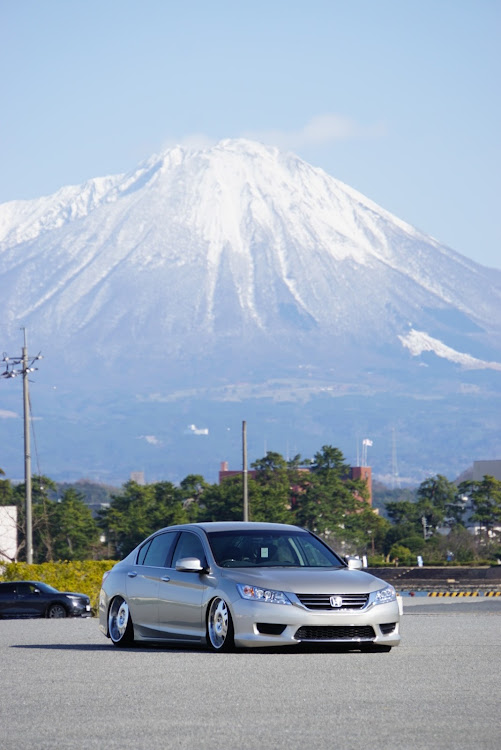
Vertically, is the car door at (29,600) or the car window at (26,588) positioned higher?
the car window at (26,588)

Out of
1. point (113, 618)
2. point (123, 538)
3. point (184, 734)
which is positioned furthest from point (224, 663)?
point (123, 538)

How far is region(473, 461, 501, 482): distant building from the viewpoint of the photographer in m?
147

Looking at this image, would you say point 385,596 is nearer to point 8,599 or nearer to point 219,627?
point 219,627

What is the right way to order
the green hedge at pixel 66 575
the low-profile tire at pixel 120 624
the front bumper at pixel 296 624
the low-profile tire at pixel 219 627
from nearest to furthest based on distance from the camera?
the front bumper at pixel 296 624 → the low-profile tire at pixel 219 627 → the low-profile tire at pixel 120 624 → the green hedge at pixel 66 575

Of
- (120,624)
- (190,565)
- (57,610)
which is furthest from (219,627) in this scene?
(57,610)

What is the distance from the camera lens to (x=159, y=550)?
51.9ft

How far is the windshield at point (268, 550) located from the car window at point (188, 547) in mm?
157

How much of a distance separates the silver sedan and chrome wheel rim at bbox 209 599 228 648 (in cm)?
1

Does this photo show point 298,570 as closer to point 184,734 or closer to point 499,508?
point 184,734

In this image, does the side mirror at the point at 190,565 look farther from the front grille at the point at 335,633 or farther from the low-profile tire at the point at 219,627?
the front grille at the point at 335,633

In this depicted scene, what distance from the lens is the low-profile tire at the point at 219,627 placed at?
1432 centimetres

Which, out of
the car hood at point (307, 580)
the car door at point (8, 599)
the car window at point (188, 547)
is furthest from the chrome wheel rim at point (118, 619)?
the car door at point (8, 599)

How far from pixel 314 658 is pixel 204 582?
1449mm

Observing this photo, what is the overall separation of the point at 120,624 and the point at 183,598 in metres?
1.43
